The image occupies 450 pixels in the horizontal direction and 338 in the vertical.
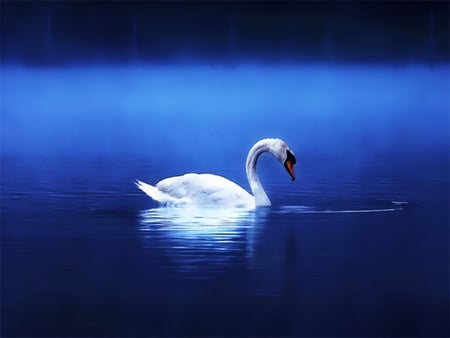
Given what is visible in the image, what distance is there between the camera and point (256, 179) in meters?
11.8

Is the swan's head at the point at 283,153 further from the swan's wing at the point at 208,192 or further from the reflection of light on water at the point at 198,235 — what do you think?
the reflection of light on water at the point at 198,235

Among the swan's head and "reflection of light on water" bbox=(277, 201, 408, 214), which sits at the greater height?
the swan's head

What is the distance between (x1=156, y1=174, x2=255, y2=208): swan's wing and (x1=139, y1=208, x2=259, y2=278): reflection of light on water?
0.34ft

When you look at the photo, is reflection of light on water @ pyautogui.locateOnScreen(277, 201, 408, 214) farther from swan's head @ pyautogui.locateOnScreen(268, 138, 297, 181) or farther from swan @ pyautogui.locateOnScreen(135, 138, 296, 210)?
swan's head @ pyautogui.locateOnScreen(268, 138, 297, 181)

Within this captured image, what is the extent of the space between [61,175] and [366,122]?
35.6ft

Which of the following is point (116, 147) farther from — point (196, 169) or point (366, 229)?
point (366, 229)

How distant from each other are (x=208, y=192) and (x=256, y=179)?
1.50 ft

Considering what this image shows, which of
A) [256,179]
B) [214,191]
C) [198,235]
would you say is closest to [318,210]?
[256,179]

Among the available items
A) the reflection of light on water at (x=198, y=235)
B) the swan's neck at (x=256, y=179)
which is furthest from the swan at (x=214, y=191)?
the reflection of light on water at (x=198, y=235)

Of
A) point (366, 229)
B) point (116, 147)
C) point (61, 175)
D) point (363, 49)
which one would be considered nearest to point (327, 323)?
point (366, 229)

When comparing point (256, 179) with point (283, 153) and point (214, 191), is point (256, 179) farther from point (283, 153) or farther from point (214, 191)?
point (214, 191)

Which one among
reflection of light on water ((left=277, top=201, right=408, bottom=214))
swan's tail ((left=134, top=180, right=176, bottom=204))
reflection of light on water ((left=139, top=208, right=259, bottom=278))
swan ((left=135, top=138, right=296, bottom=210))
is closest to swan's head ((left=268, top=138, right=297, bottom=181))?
swan ((left=135, top=138, right=296, bottom=210))

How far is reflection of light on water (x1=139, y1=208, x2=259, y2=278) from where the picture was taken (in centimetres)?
916

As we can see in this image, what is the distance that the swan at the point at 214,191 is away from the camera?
1154 centimetres
